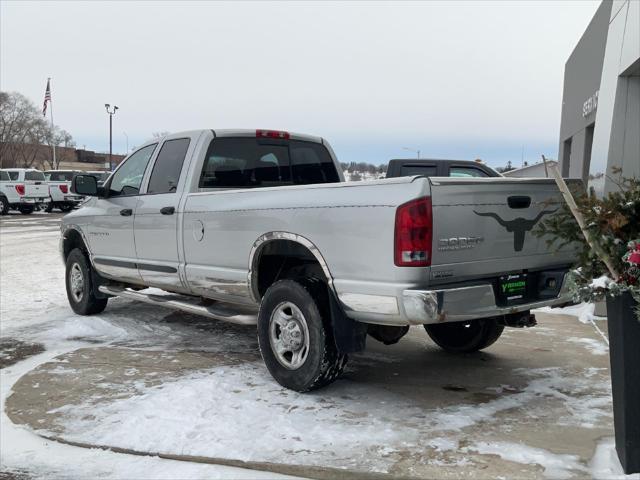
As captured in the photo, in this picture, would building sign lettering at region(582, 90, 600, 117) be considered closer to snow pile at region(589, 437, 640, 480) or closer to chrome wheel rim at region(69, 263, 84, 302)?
chrome wheel rim at region(69, 263, 84, 302)

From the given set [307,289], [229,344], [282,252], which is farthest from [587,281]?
[229,344]

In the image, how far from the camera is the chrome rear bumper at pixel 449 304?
3713 millimetres

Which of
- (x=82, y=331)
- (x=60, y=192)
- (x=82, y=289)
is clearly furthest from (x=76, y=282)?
(x=60, y=192)

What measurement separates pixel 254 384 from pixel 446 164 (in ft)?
22.3

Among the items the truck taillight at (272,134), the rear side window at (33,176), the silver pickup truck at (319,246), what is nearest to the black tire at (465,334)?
the silver pickup truck at (319,246)

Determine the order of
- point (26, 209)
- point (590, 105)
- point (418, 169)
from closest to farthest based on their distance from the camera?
point (418, 169), point (590, 105), point (26, 209)

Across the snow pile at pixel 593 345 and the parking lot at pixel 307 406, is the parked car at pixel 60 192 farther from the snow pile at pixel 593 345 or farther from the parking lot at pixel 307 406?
the snow pile at pixel 593 345

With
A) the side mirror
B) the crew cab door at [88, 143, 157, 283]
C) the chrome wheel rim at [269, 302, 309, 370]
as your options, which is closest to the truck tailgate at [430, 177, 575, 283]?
the chrome wheel rim at [269, 302, 309, 370]

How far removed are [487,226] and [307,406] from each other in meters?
1.76

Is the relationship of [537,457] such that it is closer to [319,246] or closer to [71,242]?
[319,246]

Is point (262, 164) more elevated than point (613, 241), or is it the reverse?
point (262, 164)

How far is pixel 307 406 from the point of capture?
14.2 ft

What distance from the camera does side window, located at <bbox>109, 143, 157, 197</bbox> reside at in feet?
21.4

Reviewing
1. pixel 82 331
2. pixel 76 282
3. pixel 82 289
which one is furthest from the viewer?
pixel 76 282
